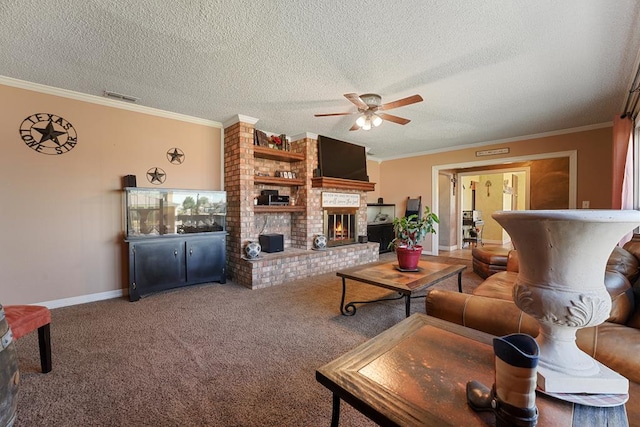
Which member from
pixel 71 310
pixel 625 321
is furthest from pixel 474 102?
pixel 71 310

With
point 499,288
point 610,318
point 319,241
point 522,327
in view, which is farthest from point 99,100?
point 610,318

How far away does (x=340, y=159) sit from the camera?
5.20 meters

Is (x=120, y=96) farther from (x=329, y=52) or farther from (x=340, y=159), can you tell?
(x=340, y=159)

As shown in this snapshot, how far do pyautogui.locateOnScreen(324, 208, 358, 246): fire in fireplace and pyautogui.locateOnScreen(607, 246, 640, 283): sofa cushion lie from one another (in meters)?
3.81

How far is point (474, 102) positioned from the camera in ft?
11.0

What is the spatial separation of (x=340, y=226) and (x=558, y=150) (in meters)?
3.96

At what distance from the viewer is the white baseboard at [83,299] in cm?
303

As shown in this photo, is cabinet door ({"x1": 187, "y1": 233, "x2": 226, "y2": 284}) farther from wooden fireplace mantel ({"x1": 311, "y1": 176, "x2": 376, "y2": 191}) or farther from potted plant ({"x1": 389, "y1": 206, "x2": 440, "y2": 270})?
potted plant ({"x1": 389, "y1": 206, "x2": 440, "y2": 270})

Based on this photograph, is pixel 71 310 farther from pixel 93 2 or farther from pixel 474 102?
pixel 474 102

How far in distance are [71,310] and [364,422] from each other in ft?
10.7

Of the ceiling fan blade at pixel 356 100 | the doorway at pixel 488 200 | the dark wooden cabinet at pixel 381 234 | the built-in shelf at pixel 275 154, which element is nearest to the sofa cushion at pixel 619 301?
the ceiling fan blade at pixel 356 100

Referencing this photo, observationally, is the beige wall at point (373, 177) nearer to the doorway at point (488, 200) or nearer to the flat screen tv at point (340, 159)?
the flat screen tv at point (340, 159)

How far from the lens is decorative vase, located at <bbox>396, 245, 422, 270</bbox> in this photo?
2.78m

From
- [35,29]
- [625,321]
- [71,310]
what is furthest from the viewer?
[71,310]
